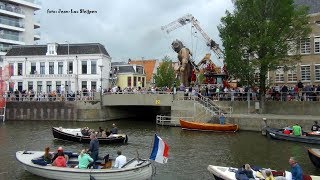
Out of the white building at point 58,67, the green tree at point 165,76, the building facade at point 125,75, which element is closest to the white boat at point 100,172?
the white building at point 58,67

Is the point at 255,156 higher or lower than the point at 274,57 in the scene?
lower

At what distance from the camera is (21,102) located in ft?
181

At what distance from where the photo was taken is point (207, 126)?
39.8m

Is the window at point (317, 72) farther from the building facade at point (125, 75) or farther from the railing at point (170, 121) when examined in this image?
the building facade at point (125, 75)

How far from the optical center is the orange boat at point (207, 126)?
39.2 meters

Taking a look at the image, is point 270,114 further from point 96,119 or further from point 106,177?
point 106,177

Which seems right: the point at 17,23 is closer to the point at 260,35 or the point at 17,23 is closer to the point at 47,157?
the point at 260,35

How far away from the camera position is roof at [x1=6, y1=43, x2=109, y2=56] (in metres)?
69.6

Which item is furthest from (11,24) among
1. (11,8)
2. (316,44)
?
(316,44)

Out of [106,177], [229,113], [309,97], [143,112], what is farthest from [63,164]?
[143,112]

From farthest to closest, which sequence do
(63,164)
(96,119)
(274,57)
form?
(96,119) < (274,57) < (63,164)

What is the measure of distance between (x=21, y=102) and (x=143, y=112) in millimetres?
17401

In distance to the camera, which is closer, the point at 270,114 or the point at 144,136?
the point at 144,136

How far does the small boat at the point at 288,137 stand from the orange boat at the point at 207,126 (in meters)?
4.23
